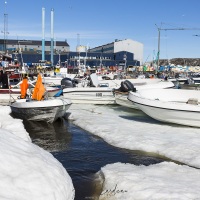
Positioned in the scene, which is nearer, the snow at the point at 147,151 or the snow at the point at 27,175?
the snow at the point at 27,175

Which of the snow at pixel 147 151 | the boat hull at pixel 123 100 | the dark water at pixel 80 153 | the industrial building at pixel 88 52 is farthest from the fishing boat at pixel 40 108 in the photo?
the industrial building at pixel 88 52

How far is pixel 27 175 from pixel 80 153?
4.22m

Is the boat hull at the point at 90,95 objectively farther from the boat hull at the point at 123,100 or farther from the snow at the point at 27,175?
the snow at the point at 27,175

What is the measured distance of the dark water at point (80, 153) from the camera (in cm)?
694

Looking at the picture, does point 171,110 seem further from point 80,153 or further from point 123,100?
point 123,100

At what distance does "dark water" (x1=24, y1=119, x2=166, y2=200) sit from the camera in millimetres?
6943

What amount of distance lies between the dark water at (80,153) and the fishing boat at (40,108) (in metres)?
0.50

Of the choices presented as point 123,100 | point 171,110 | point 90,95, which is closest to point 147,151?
point 171,110

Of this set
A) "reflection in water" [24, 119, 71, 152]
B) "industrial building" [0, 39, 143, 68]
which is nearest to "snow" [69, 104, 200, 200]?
"reflection in water" [24, 119, 71, 152]

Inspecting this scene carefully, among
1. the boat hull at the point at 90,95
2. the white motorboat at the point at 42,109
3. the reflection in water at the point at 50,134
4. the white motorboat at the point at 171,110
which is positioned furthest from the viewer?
the boat hull at the point at 90,95

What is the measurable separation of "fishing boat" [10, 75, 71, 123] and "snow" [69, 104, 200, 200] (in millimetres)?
1110

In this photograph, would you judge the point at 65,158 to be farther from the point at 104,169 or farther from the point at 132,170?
the point at 132,170

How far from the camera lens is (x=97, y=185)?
21.6 ft

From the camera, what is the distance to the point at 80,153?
30.1 feet
